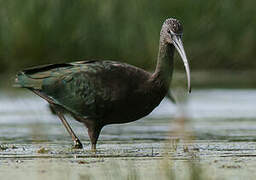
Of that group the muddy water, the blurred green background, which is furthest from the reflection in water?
the blurred green background

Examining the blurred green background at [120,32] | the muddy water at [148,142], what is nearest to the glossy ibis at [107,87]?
the muddy water at [148,142]

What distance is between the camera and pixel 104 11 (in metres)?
16.6

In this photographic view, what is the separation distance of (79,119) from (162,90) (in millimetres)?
846

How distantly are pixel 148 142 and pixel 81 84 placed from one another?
0.90m

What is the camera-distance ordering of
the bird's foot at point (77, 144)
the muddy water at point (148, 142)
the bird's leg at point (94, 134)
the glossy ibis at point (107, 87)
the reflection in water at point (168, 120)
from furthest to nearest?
1. the reflection in water at point (168, 120)
2. the bird's foot at point (77, 144)
3. the bird's leg at point (94, 134)
4. the glossy ibis at point (107, 87)
5. the muddy water at point (148, 142)

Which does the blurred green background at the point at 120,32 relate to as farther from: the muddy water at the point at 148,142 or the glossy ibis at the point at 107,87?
the glossy ibis at the point at 107,87

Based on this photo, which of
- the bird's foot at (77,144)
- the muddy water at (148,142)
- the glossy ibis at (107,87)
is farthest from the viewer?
the bird's foot at (77,144)

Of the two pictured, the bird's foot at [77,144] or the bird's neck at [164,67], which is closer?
the bird's neck at [164,67]

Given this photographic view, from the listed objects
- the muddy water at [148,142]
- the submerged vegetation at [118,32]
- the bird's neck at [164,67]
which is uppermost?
the submerged vegetation at [118,32]

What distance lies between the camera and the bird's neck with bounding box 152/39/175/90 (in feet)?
26.1

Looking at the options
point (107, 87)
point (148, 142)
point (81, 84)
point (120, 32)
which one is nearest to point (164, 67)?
point (107, 87)

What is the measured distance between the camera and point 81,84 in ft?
27.0

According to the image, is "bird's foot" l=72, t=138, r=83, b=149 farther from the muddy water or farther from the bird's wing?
the bird's wing

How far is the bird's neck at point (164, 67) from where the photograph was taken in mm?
7965
